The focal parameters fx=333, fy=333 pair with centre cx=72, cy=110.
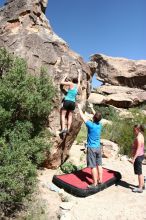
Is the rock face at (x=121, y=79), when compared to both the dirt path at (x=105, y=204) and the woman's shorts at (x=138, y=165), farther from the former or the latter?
the dirt path at (x=105, y=204)

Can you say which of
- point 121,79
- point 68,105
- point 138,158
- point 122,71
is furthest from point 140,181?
point 121,79

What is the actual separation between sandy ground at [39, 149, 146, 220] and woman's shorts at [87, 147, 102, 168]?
741 mm

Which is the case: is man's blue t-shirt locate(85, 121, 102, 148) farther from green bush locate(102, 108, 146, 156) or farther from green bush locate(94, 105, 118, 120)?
green bush locate(94, 105, 118, 120)

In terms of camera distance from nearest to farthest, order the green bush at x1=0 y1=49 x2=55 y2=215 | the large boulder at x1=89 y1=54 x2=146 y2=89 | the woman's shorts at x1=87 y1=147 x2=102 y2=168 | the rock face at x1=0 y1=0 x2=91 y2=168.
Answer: the green bush at x1=0 y1=49 x2=55 y2=215
the woman's shorts at x1=87 y1=147 x2=102 y2=168
the rock face at x1=0 y1=0 x2=91 y2=168
the large boulder at x1=89 y1=54 x2=146 y2=89

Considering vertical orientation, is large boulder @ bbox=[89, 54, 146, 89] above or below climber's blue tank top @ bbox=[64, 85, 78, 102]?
above

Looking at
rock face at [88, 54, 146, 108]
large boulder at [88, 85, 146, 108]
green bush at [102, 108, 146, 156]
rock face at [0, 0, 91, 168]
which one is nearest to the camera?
rock face at [0, 0, 91, 168]

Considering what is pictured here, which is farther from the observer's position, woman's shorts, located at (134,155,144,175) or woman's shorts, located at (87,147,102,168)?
woman's shorts, located at (134,155,144,175)

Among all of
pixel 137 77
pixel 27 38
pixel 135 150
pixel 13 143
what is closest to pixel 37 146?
pixel 13 143

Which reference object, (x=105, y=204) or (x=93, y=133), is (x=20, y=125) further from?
(x=105, y=204)

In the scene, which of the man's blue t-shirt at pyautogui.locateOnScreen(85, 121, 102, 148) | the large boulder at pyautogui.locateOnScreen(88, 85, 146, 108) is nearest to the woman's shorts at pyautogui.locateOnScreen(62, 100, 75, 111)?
the man's blue t-shirt at pyautogui.locateOnScreen(85, 121, 102, 148)

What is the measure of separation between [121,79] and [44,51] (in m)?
26.2

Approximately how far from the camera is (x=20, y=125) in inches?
314

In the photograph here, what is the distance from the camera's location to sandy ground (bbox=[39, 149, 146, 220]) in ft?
23.4

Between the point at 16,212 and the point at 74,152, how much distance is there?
182 inches
